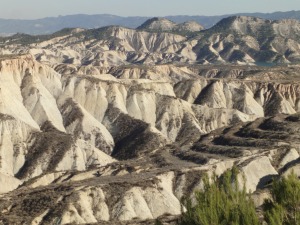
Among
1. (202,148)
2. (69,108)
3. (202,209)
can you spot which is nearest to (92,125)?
(69,108)

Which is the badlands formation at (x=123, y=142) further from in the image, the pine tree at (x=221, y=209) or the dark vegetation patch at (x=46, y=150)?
the pine tree at (x=221, y=209)

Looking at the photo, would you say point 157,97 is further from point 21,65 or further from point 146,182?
point 146,182

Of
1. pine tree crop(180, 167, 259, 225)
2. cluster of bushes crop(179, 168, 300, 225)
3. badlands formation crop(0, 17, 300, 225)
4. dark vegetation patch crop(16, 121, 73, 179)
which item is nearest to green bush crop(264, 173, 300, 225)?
cluster of bushes crop(179, 168, 300, 225)

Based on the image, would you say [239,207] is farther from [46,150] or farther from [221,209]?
[46,150]

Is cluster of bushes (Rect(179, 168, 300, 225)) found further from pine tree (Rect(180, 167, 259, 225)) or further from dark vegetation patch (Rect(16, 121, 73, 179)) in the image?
dark vegetation patch (Rect(16, 121, 73, 179))

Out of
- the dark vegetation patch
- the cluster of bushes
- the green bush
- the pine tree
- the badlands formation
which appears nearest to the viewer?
the green bush

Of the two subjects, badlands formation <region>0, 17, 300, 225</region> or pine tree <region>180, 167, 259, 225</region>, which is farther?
badlands formation <region>0, 17, 300, 225</region>

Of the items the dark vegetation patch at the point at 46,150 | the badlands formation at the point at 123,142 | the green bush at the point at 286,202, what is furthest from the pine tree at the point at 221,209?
the dark vegetation patch at the point at 46,150

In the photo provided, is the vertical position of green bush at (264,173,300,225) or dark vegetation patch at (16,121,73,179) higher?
green bush at (264,173,300,225)
